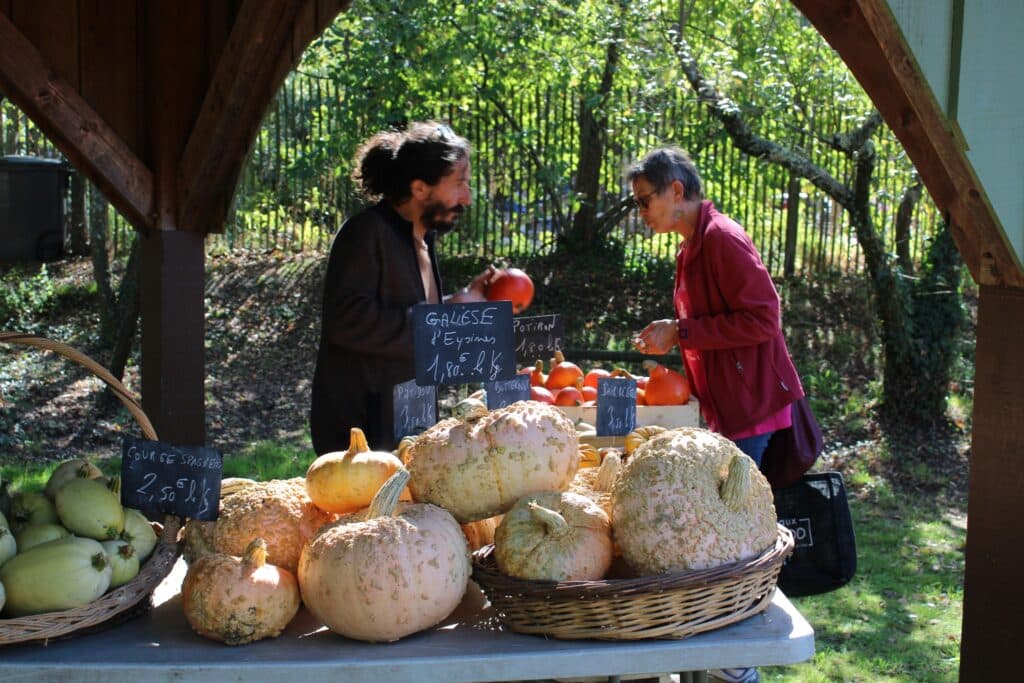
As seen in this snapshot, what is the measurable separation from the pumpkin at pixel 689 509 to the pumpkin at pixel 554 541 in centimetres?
5

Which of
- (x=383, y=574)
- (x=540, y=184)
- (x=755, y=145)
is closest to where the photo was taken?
(x=383, y=574)

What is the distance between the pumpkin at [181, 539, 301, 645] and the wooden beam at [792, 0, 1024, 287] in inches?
65.8

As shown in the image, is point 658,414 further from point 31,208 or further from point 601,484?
point 31,208

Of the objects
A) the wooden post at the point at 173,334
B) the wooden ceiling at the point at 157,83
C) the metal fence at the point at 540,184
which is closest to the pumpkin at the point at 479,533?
the wooden ceiling at the point at 157,83

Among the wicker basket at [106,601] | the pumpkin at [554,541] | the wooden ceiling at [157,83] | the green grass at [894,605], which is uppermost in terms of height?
the wooden ceiling at [157,83]

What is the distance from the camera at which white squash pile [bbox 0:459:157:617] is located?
193 centimetres

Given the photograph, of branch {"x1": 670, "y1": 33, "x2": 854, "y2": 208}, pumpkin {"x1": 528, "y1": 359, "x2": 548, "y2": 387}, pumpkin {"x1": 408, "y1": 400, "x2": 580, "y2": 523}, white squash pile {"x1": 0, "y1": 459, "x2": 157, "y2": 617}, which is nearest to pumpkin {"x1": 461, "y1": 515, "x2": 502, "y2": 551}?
pumpkin {"x1": 408, "y1": 400, "x2": 580, "y2": 523}

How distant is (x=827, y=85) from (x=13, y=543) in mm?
9341

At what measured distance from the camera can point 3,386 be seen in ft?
28.4

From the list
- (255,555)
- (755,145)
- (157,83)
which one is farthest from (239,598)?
(755,145)

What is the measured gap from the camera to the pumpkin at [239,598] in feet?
6.33

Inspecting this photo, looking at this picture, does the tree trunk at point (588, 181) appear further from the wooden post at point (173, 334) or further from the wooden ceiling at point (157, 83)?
the wooden ceiling at point (157, 83)

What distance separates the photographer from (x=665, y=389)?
13.2 ft

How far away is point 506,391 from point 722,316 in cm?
97
